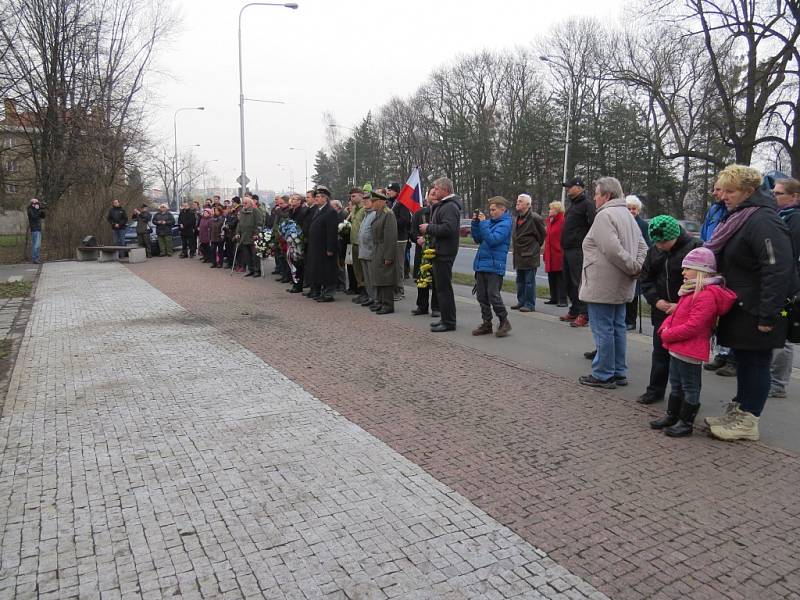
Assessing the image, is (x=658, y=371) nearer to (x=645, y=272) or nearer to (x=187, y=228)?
(x=645, y=272)

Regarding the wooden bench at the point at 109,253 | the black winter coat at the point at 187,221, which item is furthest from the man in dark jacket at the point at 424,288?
the wooden bench at the point at 109,253

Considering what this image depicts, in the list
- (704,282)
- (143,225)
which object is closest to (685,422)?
(704,282)

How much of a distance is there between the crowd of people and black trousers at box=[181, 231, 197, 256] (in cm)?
1103

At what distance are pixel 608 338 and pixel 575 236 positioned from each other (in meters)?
3.14

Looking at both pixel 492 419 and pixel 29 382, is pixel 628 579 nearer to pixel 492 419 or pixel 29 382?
pixel 492 419

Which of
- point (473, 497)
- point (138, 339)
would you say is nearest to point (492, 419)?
point (473, 497)

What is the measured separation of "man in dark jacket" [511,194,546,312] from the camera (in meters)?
10.1

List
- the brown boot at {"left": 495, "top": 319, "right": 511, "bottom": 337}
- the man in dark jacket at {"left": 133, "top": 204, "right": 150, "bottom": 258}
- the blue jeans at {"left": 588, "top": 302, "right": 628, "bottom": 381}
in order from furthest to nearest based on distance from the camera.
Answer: the man in dark jacket at {"left": 133, "top": 204, "right": 150, "bottom": 258} → the brown boot at {"left": 495, "top": 319, "right": 511, "bottom": 337} → the blue jeans at {"left": 588, "top": 302, "right": 628, "bottom": 381}

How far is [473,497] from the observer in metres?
3.63

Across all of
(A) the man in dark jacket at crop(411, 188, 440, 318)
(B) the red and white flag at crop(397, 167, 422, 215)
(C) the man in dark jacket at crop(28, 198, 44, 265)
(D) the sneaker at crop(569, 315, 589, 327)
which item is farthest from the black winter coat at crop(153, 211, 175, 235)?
(D) the sneaker at crop(569, 315, 589, 327)

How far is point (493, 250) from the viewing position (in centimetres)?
784

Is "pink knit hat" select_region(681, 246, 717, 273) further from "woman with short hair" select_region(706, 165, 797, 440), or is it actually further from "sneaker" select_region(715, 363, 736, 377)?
"sneaker" select_region(715, 363, 736, 377)

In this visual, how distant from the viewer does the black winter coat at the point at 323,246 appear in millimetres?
11117

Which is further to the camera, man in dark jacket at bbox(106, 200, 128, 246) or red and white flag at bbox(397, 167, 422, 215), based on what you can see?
man in dark jacket at bbox(106, 200, 128, 246)
